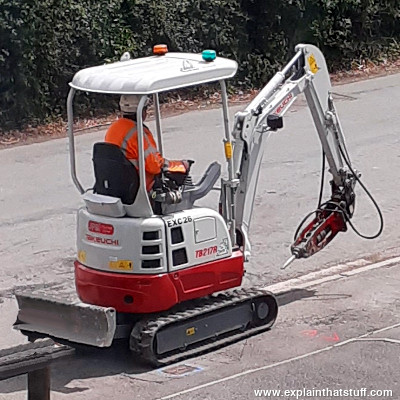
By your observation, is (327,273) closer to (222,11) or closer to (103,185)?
(103,185)

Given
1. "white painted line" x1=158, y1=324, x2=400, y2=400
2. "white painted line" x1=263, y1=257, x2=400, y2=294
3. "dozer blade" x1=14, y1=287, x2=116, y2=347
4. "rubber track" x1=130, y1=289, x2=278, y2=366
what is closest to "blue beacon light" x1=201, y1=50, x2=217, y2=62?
"rubber track" x1=130, y1=289, x2=278, y2=366

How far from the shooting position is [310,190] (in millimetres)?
13992

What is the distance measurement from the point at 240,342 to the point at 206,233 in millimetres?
977

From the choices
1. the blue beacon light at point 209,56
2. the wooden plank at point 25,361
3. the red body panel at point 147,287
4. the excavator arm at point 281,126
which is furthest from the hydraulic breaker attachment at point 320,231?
the wooden plank at point 25,361

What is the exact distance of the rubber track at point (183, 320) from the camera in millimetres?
8438

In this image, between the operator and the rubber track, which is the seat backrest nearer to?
the operator

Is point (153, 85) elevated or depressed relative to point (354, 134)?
elevated

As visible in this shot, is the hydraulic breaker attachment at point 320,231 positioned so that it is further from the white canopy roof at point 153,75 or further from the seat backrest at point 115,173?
the seat backrest at point 115,173

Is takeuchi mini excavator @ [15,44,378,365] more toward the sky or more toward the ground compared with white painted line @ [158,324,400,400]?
more toward the sky

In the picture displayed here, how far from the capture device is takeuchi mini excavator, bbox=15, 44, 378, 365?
848cm

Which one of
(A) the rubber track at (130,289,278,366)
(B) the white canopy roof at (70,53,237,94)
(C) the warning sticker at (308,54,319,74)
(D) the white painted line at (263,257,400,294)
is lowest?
(D) the white painted line at (263,257,400,294)

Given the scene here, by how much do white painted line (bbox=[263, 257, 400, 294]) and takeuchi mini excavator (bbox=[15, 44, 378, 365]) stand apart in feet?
4.47

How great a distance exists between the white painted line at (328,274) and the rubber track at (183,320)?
4.37 ft

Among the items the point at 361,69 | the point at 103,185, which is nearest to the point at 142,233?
the point at 103,185
